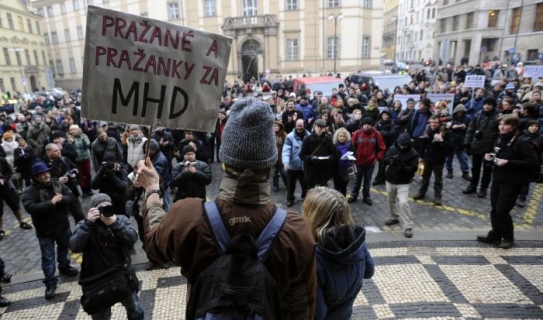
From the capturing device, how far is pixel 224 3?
117ft

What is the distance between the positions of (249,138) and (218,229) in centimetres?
42

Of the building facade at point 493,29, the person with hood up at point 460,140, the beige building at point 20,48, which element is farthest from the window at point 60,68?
the person with hood up at point 460,140

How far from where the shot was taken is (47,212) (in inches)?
178

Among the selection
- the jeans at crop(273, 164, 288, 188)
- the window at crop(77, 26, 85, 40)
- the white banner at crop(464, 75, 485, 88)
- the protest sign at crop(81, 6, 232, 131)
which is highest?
the window at crop(77, 26, 85, 40)

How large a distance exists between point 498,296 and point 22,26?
57698mm

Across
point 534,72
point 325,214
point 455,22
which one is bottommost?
point 325,214

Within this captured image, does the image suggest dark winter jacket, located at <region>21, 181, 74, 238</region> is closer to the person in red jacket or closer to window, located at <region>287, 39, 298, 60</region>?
the person in red jacket

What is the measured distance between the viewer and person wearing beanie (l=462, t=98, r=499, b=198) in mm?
7395

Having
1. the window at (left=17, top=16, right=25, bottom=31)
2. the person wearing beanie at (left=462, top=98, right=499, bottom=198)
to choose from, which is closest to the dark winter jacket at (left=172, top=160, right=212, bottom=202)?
the person wearing beanie at (left=462, top=98, right=499, bottom=198)

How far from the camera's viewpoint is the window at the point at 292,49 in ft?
118

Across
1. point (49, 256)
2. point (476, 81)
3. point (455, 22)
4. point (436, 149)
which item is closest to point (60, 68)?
point (455, 22)

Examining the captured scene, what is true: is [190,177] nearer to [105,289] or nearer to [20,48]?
[105,289]

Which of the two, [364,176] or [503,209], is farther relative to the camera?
[364,176]

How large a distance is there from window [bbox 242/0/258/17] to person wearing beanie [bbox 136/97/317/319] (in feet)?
122
